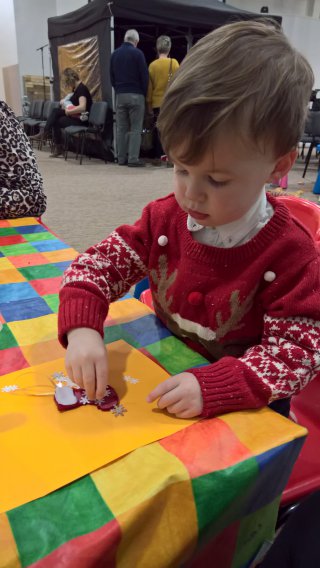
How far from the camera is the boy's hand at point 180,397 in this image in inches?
18.0

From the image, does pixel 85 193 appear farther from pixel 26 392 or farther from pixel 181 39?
pixel 181 39

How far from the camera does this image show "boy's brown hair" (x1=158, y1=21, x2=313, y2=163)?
427mm

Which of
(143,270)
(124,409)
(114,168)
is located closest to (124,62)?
(114,168)

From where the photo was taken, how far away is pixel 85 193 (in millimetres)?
3490

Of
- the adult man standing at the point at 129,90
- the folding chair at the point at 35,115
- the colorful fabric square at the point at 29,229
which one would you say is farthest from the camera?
the folding chair at the point at 35,115

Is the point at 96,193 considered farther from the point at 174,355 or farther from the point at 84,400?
the point at 84,400

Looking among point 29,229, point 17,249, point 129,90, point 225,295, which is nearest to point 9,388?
point 225,295

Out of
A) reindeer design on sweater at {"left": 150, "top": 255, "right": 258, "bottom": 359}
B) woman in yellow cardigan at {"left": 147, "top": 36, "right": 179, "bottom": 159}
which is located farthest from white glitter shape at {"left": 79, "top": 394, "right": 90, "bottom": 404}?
woman in yellow cardigan at {"left": 147, "top": 36, "right": 179, "bottom": 159}

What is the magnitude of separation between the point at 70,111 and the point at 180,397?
17.3 ft

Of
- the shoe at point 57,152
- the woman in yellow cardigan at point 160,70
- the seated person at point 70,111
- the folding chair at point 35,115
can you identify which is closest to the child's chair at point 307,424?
the woman in yellow cardigan at point 160,70

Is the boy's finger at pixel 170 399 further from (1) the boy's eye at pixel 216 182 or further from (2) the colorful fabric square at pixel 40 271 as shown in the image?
(2) the colorful fabric square at pixel 40 271

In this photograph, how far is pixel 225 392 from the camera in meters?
0.46

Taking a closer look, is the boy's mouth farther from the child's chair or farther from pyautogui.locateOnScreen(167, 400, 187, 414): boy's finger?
the child's chair

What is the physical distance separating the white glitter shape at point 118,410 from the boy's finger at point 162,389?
1.2 inches
